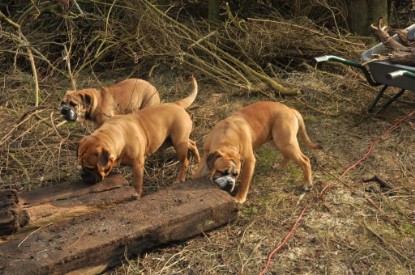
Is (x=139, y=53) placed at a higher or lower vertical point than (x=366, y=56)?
lower

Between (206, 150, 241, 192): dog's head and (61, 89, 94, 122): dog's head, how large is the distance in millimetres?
2010

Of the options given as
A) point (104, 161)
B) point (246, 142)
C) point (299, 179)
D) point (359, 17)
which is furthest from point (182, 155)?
point (359, 17)

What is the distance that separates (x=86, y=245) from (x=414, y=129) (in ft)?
14.5

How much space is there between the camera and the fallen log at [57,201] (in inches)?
157

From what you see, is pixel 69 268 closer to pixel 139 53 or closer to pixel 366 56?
pixel 366 56

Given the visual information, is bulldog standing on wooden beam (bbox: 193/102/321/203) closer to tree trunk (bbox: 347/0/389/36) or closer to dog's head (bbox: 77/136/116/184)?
dog's head (bbox: 77/136/116/184)

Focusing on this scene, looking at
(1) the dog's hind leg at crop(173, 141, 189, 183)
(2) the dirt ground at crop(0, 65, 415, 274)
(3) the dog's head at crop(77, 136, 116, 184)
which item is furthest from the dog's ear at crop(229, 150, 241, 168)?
(3) the dog's head at crop(77, 136, 116, 184)

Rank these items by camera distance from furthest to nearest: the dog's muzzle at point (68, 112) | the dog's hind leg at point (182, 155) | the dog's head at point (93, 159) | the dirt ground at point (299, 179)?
the dog's muzzle at point (68, 112) < the dog's hind leg at point (182, 155) < the dog's head at point (93, 159) < the dirt ground at point (299, 179)

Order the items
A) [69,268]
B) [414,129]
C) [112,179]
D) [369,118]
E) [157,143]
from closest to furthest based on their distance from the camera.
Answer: [69,268]
[112,179]
[157,143]
[414,129]
[369,118]

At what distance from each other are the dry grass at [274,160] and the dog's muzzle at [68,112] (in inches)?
10.2

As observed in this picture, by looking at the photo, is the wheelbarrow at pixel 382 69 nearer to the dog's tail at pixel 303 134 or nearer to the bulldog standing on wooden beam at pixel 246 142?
Result: the dog's tail at pixel 303 134

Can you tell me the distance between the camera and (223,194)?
4539 millimetres

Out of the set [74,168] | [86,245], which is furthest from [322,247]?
[74,168]

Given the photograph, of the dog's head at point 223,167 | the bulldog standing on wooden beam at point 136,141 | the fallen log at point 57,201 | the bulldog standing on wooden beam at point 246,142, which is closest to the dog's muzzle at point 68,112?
the bulldog standing on wooden beam at point 136,141
